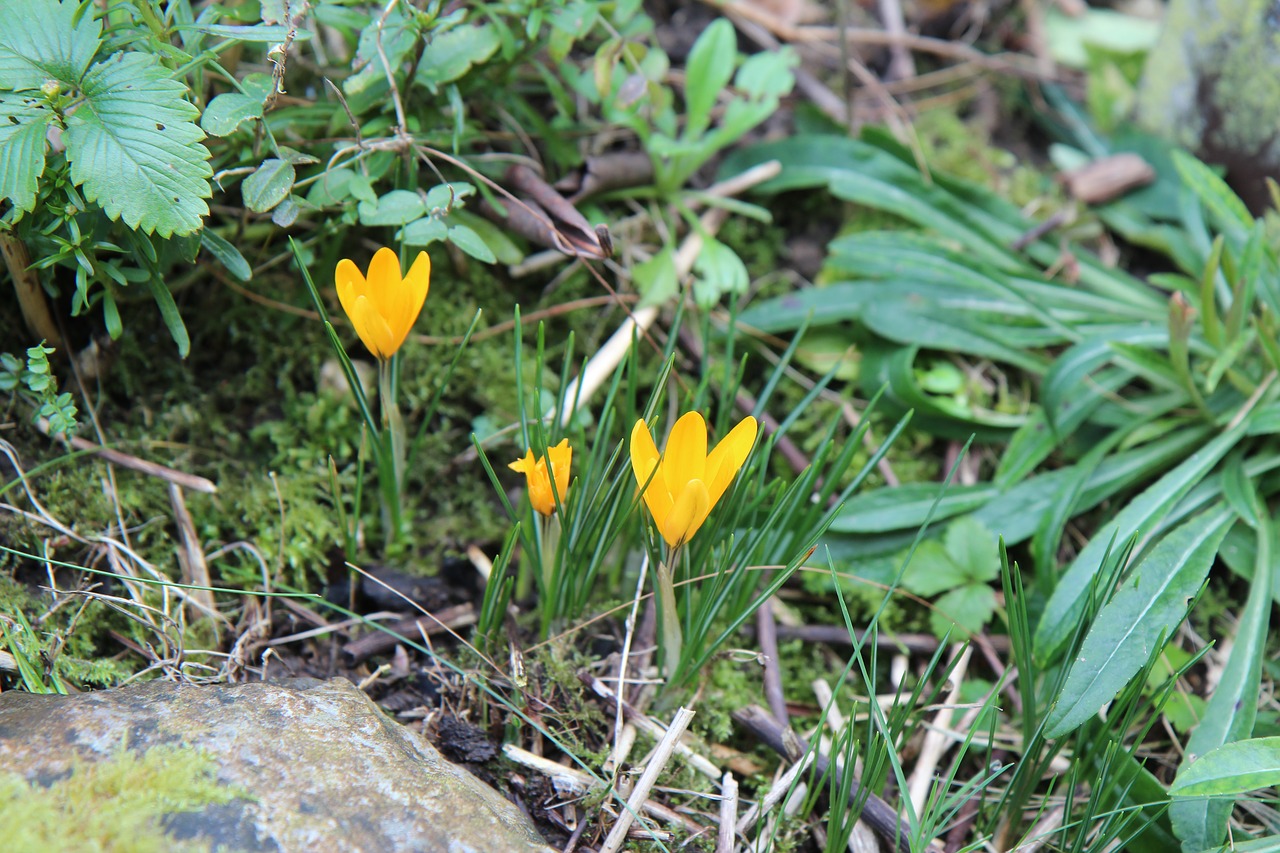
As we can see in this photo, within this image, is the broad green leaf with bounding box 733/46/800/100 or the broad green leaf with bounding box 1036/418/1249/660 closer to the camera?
the broad green leaf with bounding box 1036/418/1249/660

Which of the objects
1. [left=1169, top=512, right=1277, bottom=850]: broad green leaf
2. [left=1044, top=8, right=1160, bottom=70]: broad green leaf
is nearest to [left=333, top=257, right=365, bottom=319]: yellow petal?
[left=1169, top=512, right=1277, bottom=850]: broad green leaf

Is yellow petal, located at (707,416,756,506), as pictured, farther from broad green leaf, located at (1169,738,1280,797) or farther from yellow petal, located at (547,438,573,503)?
broad green leaf, located at (1169,738,1280,797)

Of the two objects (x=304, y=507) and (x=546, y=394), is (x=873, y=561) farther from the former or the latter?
(x=304, y=507)

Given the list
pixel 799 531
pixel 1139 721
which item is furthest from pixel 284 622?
pixel 1139 721

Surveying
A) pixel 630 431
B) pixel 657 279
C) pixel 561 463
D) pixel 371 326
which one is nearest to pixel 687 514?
pixel 561 463

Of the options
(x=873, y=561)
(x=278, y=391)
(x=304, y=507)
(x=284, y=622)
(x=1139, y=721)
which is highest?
(x=278, y=391)

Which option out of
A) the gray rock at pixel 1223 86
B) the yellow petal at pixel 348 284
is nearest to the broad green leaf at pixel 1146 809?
the yellow petal at pixel 348 284
